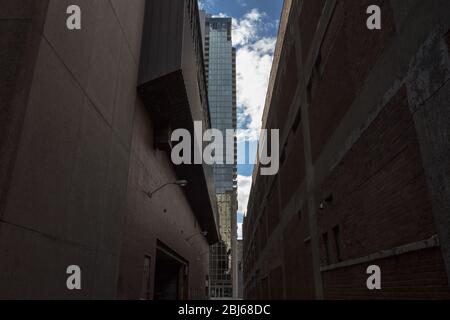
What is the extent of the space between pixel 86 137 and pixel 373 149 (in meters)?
6.32

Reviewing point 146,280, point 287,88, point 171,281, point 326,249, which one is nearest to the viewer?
point 326,249

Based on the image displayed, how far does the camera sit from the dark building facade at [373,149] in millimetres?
4934

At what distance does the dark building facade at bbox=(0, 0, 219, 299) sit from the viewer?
18.2ft

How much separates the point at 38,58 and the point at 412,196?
6.61 metres

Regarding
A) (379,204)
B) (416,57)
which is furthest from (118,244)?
(416,57)

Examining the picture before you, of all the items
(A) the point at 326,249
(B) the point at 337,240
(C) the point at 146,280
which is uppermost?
(B) the point at 337,240

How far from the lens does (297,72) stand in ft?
49.7

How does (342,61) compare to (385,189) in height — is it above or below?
above

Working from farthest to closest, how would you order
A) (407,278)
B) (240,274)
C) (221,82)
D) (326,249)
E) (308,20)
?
(221,82)
(240,274)
(308,20)
(326,249)
(407,278)

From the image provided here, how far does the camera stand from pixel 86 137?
794cm

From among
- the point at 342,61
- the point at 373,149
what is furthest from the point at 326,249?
the point at 342,61

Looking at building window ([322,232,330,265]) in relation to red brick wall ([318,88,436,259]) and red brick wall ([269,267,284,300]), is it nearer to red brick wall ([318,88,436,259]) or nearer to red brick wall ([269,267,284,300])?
red brick wall ([318,88,436,259])

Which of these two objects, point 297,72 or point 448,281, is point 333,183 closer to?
point 448,281

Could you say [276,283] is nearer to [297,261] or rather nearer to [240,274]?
[297,261]
